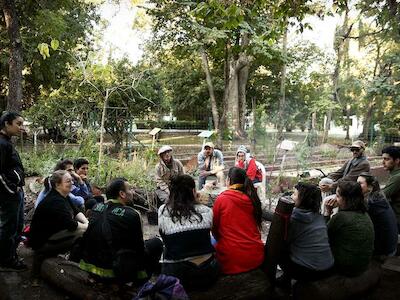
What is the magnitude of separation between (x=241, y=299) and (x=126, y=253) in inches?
40.5

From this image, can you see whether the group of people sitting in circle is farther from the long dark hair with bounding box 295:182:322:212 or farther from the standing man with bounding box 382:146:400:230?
the standing man with bounding box 382:146:400:230

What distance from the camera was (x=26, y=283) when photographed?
3484mm

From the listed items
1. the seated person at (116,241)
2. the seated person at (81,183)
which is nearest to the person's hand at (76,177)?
the seated person at (81,183)

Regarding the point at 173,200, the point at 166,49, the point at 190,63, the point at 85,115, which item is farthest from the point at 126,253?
the point at 190,63

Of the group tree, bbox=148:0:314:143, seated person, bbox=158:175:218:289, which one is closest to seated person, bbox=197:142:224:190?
tree, bbox=148:0:314:143

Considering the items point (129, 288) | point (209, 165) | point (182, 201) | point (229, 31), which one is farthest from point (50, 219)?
point (229, 31)

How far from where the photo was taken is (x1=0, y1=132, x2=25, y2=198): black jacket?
3469mm

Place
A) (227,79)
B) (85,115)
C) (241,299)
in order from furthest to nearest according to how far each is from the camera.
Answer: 1. (227,79)
2. (85,115)
3. (241,299)

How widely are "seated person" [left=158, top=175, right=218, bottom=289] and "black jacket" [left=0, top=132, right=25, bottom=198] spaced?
5.06 feet

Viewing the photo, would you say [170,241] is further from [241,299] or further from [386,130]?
[386,130]

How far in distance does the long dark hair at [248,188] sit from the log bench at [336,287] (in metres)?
0.67

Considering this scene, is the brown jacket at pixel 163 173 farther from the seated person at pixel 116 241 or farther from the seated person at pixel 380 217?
the seated person at pixel 380 217

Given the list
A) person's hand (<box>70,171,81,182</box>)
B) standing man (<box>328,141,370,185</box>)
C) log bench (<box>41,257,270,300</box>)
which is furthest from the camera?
standing man (<box>328,141,370,185</box>)

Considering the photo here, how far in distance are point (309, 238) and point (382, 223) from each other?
39.0 inches
